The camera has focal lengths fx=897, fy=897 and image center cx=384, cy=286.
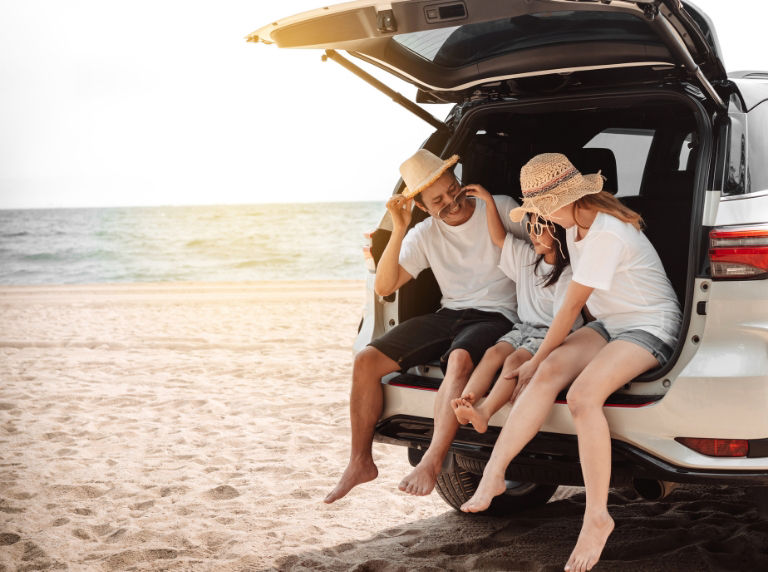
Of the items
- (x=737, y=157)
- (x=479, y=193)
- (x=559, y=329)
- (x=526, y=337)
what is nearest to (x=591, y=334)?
(x=559, y=329)

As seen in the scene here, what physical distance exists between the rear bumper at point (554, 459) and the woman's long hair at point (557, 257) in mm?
747

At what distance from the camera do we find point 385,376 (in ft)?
12.5

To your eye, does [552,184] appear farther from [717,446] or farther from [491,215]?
[717,446]

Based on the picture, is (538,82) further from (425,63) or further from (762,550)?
(762,550)

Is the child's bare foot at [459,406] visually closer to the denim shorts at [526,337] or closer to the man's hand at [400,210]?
the denim shorts at [526,337]

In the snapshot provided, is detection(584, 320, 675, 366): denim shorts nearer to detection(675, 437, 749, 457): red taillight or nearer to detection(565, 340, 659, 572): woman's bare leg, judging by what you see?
detection(565, 340, 659, 572): woman's bare leg

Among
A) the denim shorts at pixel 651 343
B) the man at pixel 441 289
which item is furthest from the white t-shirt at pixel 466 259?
the denim shorts at pixel 651 343

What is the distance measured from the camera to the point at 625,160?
4562mm

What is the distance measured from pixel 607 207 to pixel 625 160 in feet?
4.19

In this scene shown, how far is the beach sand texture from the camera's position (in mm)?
3926

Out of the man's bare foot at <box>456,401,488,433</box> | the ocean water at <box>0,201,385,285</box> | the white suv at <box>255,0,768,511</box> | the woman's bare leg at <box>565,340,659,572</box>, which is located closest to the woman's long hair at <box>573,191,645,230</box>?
the white suv at <box>255,0,768,511</box>

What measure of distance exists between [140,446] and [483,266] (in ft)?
9.71

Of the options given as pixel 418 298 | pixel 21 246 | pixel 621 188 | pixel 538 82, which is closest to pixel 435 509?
pixel 418 298

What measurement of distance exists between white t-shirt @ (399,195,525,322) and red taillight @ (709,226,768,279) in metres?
1.21
